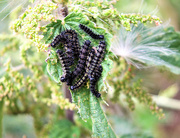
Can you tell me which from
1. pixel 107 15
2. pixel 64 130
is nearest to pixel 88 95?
pixel 107 15

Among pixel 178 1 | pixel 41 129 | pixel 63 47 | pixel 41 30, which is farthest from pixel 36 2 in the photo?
pixel 178 1

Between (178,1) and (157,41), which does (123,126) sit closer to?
(157,41)

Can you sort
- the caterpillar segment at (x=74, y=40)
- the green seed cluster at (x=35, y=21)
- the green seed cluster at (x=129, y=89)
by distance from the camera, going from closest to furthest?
the green seed cluster at (x=35, y=21) < the caterpillar segment at (x=74, y=40) < the green seed cluster at (x=129, y=89)

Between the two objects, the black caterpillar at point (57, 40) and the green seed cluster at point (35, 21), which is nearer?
the green seed cluster at point (35, 21)

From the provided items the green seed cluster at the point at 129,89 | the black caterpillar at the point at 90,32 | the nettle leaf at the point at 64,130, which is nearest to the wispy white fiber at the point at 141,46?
the green seed cluster at the point at 129,89

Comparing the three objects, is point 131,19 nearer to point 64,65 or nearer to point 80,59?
point 80,59

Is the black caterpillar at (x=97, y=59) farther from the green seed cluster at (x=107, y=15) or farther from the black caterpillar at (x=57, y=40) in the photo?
the black caterpillar at (x=57, y=40)
